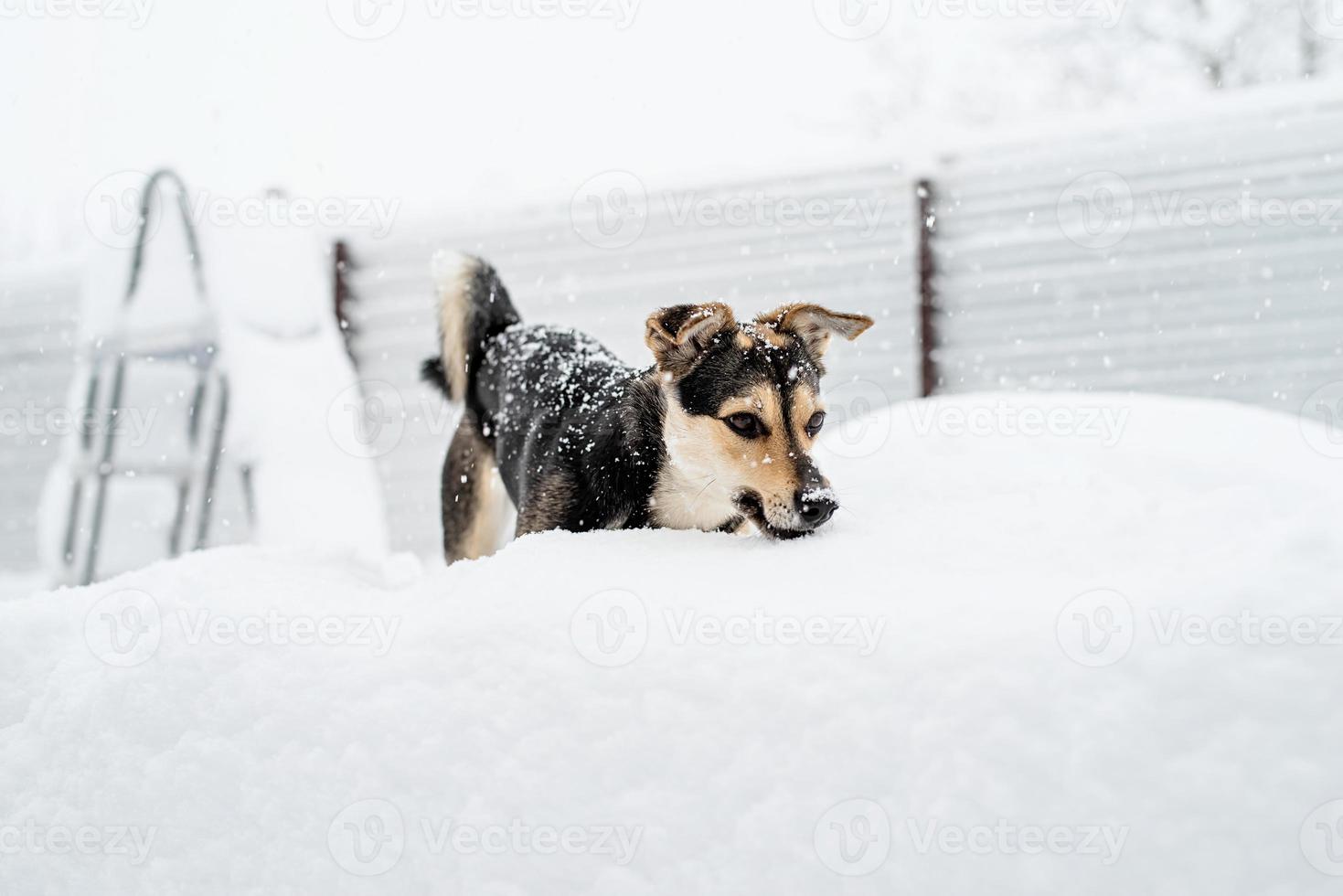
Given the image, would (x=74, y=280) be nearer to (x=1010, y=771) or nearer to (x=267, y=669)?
(x=267, y=669)

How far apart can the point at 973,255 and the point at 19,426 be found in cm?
881

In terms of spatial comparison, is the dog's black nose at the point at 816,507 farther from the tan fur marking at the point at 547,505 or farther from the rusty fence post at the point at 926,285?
the rusty fence post at the point at 926,285

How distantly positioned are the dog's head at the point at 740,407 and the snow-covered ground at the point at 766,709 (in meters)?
0.33

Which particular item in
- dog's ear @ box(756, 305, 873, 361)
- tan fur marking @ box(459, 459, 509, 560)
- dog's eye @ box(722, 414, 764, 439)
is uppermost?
dog's ear @ box(756, 305, 873, 361)

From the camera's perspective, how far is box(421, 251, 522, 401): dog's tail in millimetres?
4176

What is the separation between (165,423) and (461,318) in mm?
2408

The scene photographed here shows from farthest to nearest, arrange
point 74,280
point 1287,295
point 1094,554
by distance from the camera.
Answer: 1. point 74,280
2. point 1287,295
3. point 1094,554

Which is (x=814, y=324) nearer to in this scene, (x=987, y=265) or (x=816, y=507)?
(x=816, y=507)

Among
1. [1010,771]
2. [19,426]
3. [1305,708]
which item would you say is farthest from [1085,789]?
[19,426]

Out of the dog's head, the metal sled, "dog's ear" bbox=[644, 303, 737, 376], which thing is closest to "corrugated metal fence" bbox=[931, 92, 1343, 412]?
the dog's head

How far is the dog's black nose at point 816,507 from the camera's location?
2.26 m

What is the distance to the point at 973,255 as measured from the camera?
21.8 ft

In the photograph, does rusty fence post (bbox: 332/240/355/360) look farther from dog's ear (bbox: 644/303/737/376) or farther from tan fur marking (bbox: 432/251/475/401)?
dog's ear (bbox: 644/303/737/376)

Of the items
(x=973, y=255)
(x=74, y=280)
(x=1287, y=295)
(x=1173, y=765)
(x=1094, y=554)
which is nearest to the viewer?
(x=1173, y=765)
